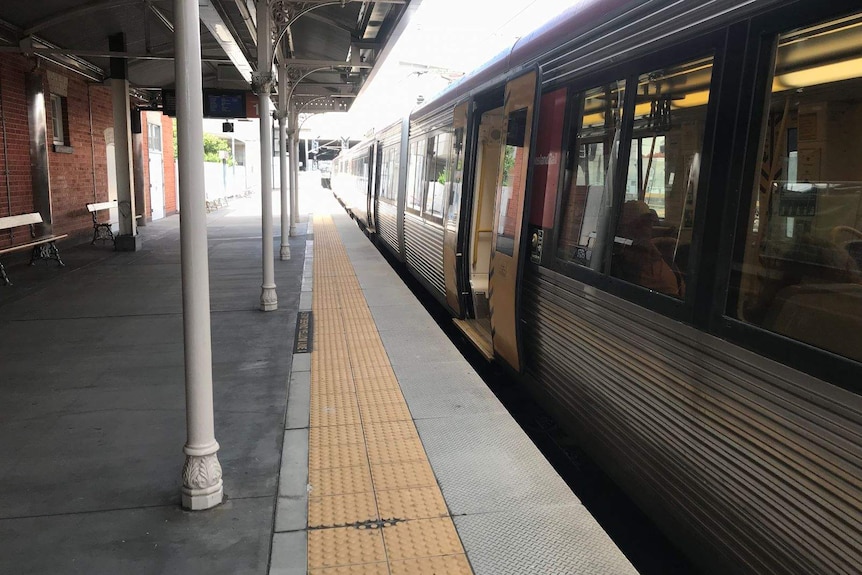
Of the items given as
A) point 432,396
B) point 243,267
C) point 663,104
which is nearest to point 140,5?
point 243,267

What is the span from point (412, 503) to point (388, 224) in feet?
33.6

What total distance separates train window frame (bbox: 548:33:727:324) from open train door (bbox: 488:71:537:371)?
1.00 feet

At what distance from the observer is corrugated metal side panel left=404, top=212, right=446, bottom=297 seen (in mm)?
7734

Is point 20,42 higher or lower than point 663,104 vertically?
higher

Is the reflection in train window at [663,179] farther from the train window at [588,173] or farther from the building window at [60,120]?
the building window at [60,120]

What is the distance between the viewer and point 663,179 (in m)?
3.14

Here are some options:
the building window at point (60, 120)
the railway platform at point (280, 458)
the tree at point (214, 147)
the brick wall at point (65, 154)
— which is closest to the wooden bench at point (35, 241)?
the brick wall at point (65, 154)

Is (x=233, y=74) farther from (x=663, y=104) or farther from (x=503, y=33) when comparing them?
(x=663, y=104)

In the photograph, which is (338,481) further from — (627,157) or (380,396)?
(627,157)

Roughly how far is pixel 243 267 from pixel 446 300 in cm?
490

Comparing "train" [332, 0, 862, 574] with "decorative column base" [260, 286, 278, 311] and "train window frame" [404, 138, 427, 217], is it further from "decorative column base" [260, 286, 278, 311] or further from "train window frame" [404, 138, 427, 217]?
"train window frame" [404, 138, 427, 217]

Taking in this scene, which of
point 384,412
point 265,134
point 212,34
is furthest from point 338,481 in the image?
point 212,34

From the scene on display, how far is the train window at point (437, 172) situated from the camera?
299 inches

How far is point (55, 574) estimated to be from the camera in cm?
263
